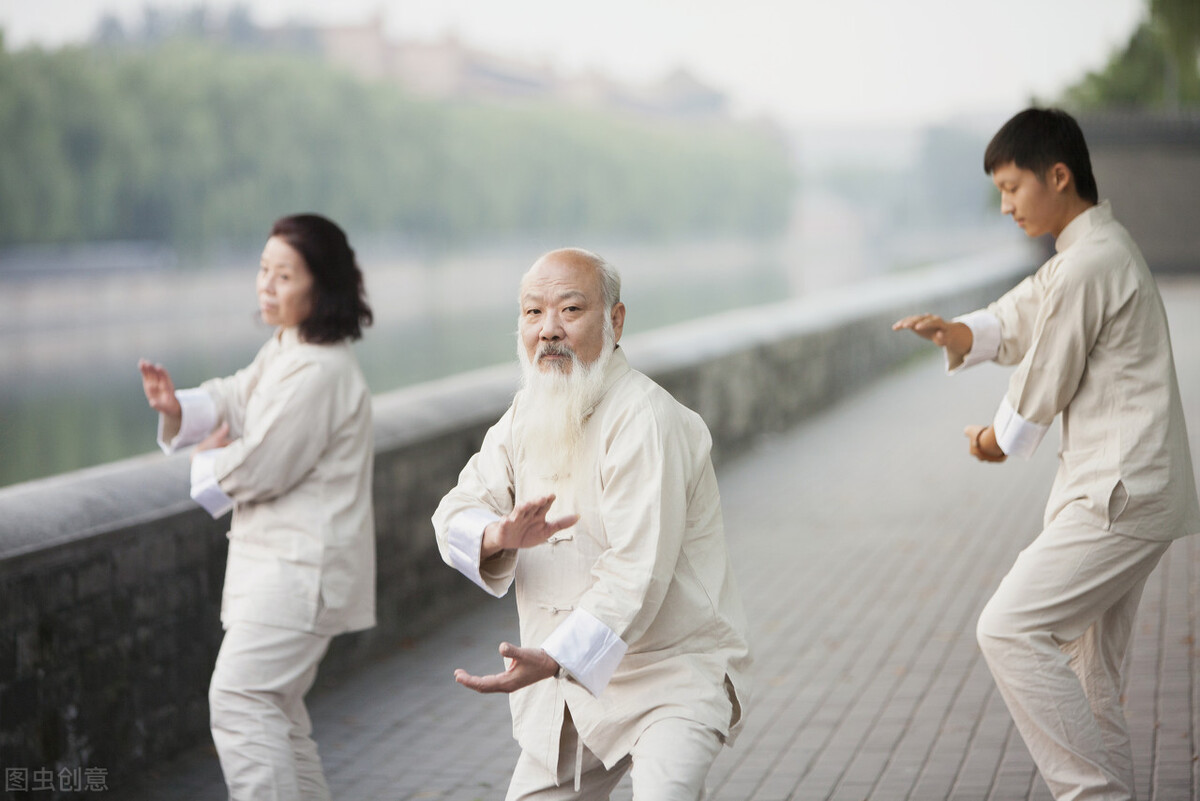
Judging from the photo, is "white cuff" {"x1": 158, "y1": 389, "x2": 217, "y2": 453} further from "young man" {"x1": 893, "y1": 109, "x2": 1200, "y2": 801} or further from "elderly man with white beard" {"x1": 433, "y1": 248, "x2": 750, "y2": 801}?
"young man" {"x1": 893, "y1": 109, "x2": 1200, "y2": 801}

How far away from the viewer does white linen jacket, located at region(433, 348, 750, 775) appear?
2.71 metres

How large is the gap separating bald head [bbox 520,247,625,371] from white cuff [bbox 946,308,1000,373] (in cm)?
132

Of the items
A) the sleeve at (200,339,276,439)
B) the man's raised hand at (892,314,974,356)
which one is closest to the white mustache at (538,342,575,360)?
the man's raised hand at (892,314,974,356)

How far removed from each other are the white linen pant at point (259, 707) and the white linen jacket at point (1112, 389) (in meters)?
1.98

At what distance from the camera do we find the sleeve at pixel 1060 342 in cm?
346

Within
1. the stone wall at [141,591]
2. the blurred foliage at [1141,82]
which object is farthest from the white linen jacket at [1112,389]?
the blurred foliage at [1141,82]

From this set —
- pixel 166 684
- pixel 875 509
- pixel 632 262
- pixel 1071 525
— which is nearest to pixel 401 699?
pixel 166 684

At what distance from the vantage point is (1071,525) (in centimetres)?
353

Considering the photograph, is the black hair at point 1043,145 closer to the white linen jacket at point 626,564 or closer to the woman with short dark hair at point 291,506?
the white linen jacket at point 626,564

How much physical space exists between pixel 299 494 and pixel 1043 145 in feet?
6.99

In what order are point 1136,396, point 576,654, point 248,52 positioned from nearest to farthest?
point 576,654
point 1136,396
point 248,52

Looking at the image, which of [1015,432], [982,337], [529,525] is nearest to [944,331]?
[982,337]

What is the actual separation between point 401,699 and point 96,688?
61.0 inches

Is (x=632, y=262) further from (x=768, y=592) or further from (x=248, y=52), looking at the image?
(x=768, y=592)
